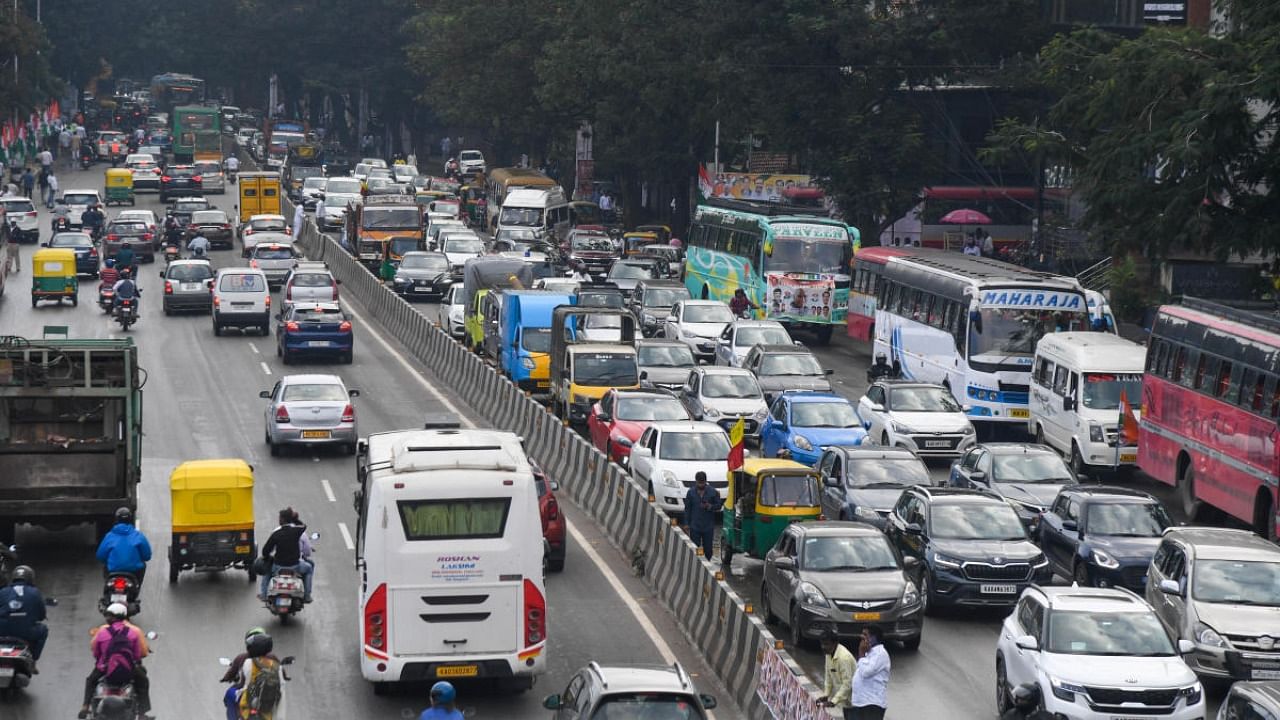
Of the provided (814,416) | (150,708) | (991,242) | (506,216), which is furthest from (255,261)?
(150,708)

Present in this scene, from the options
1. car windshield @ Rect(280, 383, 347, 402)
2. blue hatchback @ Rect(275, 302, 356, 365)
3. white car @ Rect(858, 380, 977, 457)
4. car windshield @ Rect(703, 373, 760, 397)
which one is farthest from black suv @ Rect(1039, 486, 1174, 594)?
blue hatchback @ Rect(275, 302, 356, 365)

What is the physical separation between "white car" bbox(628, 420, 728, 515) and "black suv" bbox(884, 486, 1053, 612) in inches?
200

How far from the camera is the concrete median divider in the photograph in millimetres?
20953

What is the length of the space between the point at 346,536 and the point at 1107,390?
47.5 feet

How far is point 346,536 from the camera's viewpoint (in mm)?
29484

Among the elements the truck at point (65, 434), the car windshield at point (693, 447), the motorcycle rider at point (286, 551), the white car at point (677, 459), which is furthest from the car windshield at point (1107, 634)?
the truck at point (65, 434)

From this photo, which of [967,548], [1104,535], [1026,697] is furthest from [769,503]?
[1026,697]

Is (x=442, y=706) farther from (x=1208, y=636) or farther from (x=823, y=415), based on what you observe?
(x=823, y=415)

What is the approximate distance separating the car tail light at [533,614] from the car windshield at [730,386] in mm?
17390

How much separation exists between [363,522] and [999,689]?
709 centimetres

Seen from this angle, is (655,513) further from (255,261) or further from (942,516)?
(255,261)

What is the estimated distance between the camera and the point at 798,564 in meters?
23.2

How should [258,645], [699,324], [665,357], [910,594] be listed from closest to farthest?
[258,645] → [910,594] → [665,357] → [699,324]

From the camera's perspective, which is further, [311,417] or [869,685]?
[311,417]
